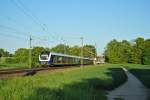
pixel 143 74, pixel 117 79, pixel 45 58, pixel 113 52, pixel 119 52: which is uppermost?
pixel 113 52

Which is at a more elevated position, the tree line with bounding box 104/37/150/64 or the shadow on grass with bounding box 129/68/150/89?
the tree line with bounding box 104/37/150/64

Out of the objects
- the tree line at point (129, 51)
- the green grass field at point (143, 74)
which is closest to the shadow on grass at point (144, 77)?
the green grass field at point (143, 74)

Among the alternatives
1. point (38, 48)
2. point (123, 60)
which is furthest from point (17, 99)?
point (123, 60)

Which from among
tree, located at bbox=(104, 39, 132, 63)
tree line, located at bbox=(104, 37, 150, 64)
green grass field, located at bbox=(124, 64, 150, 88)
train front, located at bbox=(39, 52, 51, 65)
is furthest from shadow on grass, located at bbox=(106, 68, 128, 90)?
tree, located at bbox=(104, 39, 132, 63)

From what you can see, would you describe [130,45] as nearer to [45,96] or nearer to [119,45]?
[119,45]

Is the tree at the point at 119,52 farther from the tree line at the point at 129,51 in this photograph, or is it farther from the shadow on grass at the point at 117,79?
the shadow on grass at the point at 117,79

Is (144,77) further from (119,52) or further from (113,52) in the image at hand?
(113,52)

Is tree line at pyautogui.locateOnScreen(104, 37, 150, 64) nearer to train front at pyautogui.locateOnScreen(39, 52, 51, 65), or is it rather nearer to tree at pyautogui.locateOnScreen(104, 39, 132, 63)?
tree at pyautogui.locateOnScreen(104, 39, 132, 63)

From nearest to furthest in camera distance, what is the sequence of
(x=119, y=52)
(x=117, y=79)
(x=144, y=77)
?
(x=117, y=79) < (x=144, y=77) < (x=119, y=52)

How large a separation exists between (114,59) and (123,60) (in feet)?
17.6

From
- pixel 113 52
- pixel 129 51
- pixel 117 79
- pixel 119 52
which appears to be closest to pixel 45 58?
pixel 117 79

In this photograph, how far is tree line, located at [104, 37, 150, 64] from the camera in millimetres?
156125

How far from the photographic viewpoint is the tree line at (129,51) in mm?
156125

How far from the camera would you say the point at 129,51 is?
16975 centimetres
